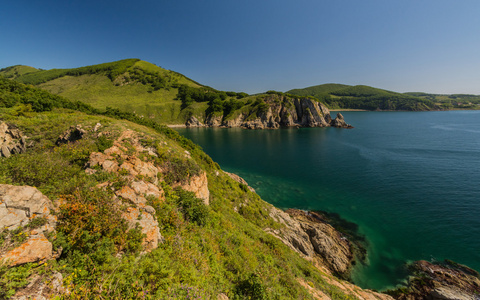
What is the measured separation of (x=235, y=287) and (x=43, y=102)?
27481mm

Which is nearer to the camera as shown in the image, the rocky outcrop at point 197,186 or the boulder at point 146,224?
the boulder at point 146,224

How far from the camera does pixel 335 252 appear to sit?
2116 centimetres

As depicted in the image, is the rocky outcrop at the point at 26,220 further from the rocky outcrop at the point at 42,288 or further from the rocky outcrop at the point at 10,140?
the rocky outcrop at the point at 10,140

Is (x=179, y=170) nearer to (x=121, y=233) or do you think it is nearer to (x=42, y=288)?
(x=121, y=233)

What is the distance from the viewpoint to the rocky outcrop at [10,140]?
1307 cm

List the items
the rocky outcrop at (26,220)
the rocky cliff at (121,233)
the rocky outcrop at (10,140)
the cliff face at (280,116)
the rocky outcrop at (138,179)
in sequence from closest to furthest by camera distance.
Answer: the rocky outcrop at (26,220)
the rocky cliff at (121,233)
the rocky outcrop at (138,179)
the rocky outcrop at (10,140)
the cliff face at (280,116)

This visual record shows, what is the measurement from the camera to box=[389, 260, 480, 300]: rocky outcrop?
16.5 meters

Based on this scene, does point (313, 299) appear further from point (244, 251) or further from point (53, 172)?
point (53, 172)

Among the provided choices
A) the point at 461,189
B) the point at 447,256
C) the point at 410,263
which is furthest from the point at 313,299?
the point at 461,189

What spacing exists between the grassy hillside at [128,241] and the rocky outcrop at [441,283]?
39.0 feet

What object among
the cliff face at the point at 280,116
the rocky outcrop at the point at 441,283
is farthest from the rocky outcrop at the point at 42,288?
the cliff face at the point at 280,116

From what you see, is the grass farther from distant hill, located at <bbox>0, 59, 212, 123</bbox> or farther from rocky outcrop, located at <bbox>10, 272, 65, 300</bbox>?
distant hill, located at <bbox>0, 59, 212, 123</bbox>

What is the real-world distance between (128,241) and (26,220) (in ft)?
9.81

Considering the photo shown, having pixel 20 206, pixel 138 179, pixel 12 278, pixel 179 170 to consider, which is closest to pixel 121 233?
pixel 12 278
